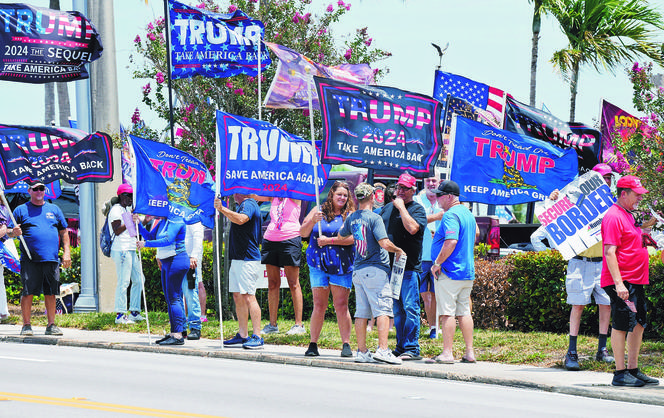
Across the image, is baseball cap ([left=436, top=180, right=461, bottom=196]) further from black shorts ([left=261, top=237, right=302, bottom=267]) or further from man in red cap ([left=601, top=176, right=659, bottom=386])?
black shorts ([left=261, top=237, right=302, bottom=267])

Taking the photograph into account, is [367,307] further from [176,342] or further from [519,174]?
[519,174]

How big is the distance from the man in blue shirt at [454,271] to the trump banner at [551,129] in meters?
4.76

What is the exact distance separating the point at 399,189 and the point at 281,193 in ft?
5.81

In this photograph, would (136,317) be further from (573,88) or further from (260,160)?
(573,88)

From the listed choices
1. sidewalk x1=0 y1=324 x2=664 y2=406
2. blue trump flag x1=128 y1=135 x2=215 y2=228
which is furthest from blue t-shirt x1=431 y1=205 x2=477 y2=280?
blue trump flag x1=128 y1=135 x2=215 y2=228

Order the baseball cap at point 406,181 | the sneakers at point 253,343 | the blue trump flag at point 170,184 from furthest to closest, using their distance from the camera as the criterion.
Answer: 1. the blue trump flag at point 170,184
2. the sneakers at point 253,343
3. the baseball cap at point 406,181

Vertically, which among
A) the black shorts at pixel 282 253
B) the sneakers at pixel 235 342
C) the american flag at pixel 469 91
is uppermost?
the american flag at pixel 469 91

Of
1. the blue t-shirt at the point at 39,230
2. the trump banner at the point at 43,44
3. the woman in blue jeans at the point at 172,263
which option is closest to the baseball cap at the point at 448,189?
the woman in blue jeans at the point at 172,263

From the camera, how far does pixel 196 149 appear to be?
55.0 feet

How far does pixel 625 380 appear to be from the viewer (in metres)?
9.09

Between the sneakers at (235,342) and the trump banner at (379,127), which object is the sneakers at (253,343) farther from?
the trump banner at (379,127)

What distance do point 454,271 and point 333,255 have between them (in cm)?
140

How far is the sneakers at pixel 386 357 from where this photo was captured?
1055 centimetres

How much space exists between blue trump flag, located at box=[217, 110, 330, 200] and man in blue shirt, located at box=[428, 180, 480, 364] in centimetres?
208
